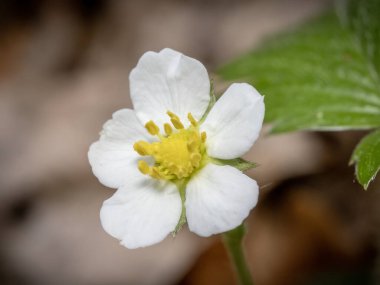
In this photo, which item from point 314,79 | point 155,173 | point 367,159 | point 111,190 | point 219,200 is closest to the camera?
point 219,200

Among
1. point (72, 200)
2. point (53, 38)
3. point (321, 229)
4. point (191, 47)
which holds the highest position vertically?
point (53, 38)

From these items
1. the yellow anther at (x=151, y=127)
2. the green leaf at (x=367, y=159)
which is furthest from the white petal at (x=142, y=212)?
the green leaf at (x=367, y=159)

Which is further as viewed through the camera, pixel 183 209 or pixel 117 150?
pixel 117 150

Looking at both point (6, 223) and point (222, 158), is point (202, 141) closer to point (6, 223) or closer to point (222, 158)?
point (222, 158)

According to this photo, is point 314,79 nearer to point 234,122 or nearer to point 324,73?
point 324,73

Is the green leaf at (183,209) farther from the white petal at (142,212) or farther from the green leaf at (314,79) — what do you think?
the green leaf at (314,79)

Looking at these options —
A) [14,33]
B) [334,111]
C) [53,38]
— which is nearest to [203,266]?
[334,111]

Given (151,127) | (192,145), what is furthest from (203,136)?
(151,127)

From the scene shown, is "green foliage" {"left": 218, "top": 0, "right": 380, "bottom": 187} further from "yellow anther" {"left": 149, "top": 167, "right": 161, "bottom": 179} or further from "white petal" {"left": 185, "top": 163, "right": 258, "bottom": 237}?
"yellow anther" {"left": 149, "top": 167, "right": 161, "bottom": 179}
